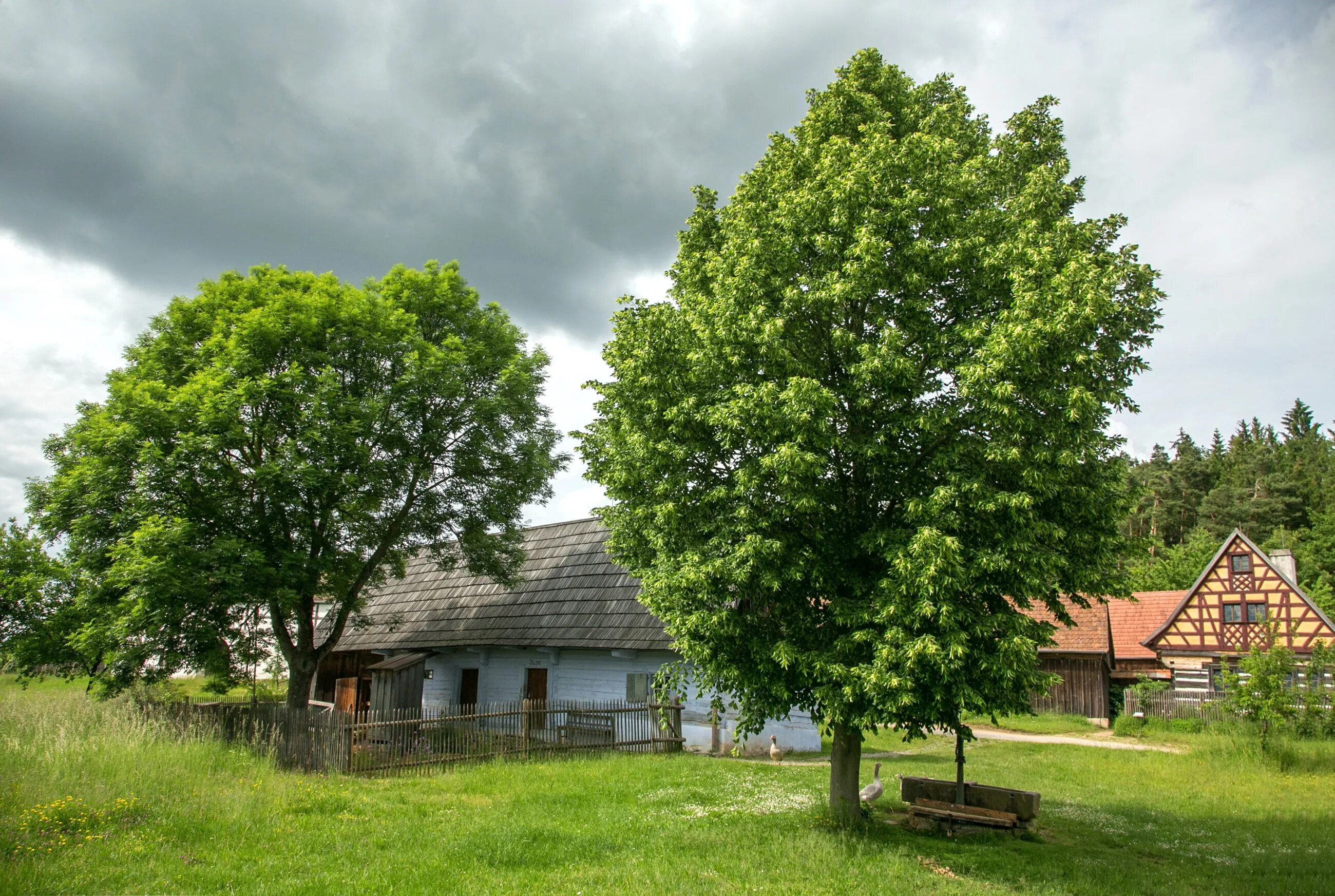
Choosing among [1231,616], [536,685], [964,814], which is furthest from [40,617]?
[1231,616]

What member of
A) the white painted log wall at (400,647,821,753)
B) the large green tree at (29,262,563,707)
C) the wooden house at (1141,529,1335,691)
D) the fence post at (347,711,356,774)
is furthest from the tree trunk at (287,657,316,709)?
the wooden house at (1141,529,1335,691)

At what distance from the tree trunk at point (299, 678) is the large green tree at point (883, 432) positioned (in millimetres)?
11240

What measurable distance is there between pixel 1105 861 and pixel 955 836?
5.84 feet

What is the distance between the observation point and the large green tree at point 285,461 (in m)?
15.1

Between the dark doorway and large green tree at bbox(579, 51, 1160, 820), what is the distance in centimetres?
1454

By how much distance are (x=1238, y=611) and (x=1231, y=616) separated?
303 millimetres

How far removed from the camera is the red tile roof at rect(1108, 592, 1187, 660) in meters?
31.9

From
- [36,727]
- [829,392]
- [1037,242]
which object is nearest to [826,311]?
[829,392]

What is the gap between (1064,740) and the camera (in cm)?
2314

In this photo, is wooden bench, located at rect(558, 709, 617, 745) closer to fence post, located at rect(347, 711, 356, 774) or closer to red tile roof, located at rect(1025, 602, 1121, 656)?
fence post, located at rect(347, 711, 356, 774)

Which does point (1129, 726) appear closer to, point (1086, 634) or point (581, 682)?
point (1086, 634)

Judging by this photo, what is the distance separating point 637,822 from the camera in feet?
34.0

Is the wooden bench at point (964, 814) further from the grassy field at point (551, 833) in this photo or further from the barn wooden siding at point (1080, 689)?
the barn wooden siding at point (1080, 689)

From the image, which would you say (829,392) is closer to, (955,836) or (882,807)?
(955,836)
